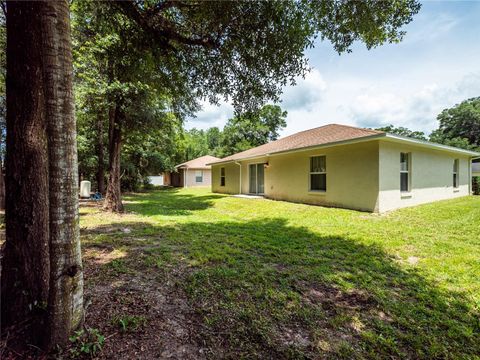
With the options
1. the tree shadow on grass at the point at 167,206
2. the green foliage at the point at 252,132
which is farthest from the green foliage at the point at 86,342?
the green foliage at the point at 252,132

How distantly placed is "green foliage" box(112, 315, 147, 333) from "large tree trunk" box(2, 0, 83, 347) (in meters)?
0.37

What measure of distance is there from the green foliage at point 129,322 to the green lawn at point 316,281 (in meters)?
0.52

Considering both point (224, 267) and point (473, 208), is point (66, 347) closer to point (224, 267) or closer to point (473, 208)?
point (224, 267)

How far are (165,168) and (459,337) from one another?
78.3 feet

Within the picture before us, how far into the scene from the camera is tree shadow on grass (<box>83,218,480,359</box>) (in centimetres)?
212

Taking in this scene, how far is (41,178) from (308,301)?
3018mm

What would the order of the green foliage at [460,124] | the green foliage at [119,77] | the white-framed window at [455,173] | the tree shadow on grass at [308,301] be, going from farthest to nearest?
1. the green foliage at [460,124]
2. the white-framed window at [455,173]
3. the green foliage at [119,77]
4. the tree shadow on grass at [308,301]

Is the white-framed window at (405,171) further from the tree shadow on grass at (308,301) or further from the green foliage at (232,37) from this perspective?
the green foliage at (232,37)

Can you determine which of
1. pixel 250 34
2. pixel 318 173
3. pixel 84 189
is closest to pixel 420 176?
pixel 318 173

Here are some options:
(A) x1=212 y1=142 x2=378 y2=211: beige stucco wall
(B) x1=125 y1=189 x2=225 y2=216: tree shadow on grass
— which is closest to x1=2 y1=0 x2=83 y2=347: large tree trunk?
(B) x1=125 y1=189 x2=225 y2=216: tree shadow on grass

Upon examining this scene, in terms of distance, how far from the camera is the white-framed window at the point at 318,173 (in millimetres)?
10297

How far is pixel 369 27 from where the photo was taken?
4117 millimetres

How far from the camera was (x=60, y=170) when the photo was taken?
1.76 m

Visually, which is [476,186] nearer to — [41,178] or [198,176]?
[41,178]
